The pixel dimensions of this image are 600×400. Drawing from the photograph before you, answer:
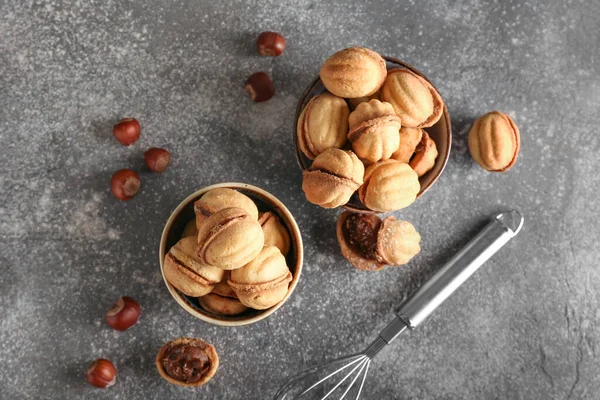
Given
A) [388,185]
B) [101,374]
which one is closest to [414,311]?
[388,185]

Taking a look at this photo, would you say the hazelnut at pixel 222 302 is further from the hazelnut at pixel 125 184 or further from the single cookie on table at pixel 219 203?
the hazelnut at pixel 125 184

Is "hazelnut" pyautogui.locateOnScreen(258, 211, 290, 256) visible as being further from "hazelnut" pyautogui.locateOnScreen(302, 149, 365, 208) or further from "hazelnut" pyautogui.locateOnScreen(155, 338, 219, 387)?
"hazelnut" pyautogui.locateOnScreen(155, 338, 219, 387)

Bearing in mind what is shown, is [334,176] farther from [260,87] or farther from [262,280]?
[260,87]

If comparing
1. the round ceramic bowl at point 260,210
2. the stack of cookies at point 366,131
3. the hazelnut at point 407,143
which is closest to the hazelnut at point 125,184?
the round ceramic bowl at point 260,210

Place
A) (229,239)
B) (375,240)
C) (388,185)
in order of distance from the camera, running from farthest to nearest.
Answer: (375,240)
(388,185)
(229,239)

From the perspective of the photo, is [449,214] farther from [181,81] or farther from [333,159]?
[181,81]

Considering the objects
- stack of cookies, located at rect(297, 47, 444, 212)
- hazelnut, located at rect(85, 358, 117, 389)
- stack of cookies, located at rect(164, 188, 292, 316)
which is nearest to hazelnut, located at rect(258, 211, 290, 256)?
stack of cookies, located at rect(164, 188, 292, 316)

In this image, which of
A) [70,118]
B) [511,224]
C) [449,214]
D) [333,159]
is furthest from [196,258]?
[511,224]

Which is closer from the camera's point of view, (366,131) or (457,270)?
(366,131)
